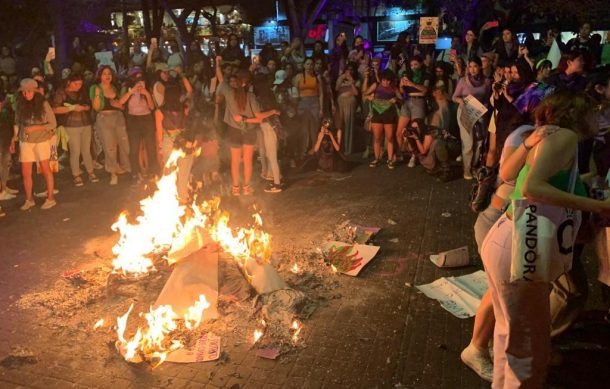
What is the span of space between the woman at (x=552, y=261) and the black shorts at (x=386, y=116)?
24.5 feet

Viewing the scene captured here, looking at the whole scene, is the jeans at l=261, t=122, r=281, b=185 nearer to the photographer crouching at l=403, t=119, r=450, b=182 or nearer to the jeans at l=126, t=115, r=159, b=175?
the jeans at l=126, t=115, r=159, b=175

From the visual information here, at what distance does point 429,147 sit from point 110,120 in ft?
19.8

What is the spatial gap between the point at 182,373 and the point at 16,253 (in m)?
3.85

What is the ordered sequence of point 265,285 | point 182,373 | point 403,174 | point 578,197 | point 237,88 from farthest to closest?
point 403,174 → point 237,88 → point 265,285 → point 182,373 → point 578,197

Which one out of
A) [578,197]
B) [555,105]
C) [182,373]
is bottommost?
[182,373]

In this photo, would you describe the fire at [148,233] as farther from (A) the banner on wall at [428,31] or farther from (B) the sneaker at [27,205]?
(A) the banner on wall at [428,31]

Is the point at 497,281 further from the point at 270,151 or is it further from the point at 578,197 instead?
the point at 270,151

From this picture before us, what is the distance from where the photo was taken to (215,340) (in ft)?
15.3

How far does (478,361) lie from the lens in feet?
13.4

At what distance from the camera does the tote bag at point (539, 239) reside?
3035mm

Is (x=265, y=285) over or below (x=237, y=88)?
below

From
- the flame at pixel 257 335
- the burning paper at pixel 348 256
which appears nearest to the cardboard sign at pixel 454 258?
the burning paper at pixel 348 256

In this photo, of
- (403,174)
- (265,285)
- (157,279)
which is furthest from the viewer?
(403,174)

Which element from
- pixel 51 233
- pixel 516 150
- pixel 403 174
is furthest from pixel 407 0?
pixel 516 150
